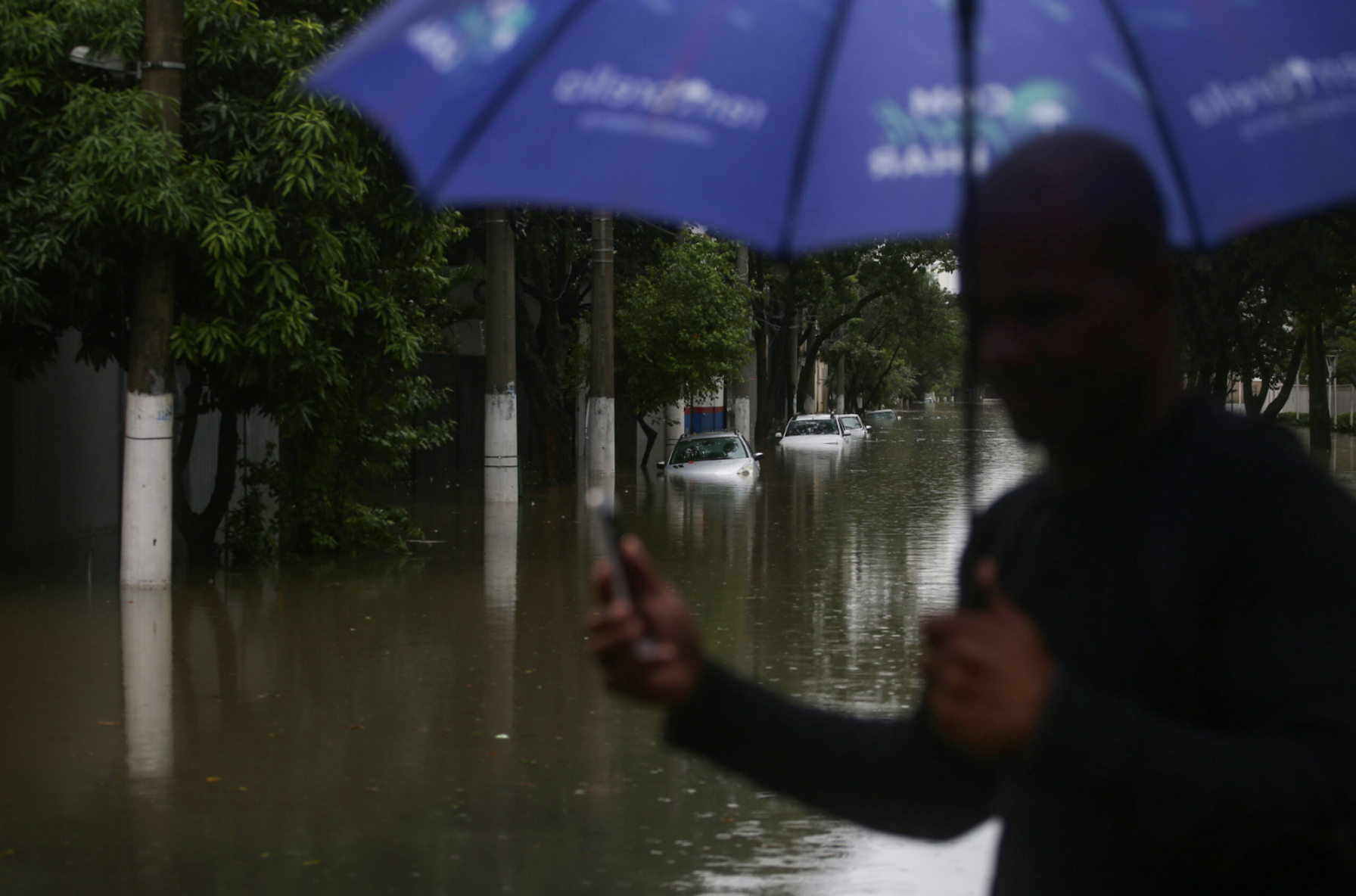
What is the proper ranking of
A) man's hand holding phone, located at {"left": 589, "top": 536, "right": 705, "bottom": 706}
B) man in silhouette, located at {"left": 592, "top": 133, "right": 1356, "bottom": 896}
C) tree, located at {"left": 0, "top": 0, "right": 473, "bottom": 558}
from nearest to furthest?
man in silhouette, located at {"left": 592, "top": 133, "right": 1356, "bottom": 896} < man's hand holding phone, located at {"left": 589, "top": 536, "right": 705, "bottom": 706} < tree, located at {"left": 0, "top": 0, "right": 473, "bottom": 558}

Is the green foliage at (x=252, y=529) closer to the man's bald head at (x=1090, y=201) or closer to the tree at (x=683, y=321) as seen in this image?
the man's bald head at (x=1090, y=201)

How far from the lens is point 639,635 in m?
1.46

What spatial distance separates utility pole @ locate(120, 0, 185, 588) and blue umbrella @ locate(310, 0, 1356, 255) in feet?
33.1

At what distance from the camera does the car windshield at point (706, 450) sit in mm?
27453

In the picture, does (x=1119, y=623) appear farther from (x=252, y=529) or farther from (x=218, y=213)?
(x=252, y=529)

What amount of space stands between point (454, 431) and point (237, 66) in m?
21.4

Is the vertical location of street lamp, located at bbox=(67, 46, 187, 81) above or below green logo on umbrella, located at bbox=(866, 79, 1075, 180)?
above

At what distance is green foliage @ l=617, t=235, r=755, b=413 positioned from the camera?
28547 millimetres

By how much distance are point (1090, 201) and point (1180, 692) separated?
498mm

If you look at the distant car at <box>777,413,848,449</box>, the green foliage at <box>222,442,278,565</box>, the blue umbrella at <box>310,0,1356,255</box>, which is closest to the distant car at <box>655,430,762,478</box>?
the distant car at <box>777,413,848,449</box>

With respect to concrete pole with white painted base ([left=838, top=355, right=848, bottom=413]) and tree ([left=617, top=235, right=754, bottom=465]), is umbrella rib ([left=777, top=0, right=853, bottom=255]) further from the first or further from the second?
concrete pole with white painted base ([left=838, top=355, right=848, bottom=413])

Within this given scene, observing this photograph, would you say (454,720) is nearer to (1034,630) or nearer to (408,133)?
(408,133)

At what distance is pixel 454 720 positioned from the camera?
291 inches

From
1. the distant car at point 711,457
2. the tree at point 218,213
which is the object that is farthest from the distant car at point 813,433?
the tree at point 218,213
